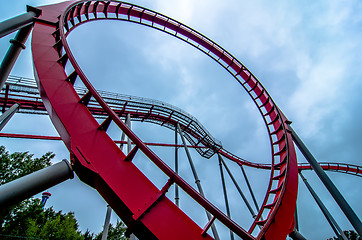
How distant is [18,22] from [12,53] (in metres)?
0.48

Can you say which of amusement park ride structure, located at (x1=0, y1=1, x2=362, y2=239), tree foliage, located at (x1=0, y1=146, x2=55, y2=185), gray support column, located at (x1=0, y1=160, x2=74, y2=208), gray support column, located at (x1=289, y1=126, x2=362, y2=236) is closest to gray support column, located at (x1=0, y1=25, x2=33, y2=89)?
amusement park ride structure, located at (x1=0, y1=1, x2=362, y2=239)

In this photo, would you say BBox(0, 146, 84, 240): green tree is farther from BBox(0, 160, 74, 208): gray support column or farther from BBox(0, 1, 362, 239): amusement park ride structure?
BBox(0, 160, 74, 208): gray support column

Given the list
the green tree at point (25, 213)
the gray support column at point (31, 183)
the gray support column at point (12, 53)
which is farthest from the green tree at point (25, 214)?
the gray support column at point (31, 183)

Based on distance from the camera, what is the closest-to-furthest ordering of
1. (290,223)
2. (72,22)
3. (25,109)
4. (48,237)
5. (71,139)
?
(71,139) → (290,223) → (72,22) → (25,109) → (48,237)

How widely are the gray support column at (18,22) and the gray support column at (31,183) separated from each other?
84.0 inches

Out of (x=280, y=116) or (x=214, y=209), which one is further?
(x=280, y=116)

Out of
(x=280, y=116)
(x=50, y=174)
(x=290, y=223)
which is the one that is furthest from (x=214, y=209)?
(x=280, y=116)

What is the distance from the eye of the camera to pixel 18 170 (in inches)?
627

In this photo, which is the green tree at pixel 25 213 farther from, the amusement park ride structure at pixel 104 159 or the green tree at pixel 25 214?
the amusement park ride structure at pixel 104 159

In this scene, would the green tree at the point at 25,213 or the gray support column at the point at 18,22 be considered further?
the green tree at the point at 25,213

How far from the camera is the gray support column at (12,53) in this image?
295cm

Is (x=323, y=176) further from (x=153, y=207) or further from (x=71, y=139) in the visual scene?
(x=71, y=139)

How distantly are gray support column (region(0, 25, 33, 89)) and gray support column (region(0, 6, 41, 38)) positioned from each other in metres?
0.16

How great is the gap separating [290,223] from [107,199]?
3704mm
